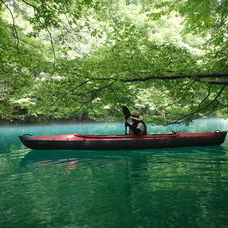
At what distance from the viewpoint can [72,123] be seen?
120 feet

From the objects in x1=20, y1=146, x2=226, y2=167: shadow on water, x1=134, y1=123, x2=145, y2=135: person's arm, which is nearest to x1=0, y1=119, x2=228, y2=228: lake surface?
x1=20, y1=146, x2=226, y2=167: shadow on water

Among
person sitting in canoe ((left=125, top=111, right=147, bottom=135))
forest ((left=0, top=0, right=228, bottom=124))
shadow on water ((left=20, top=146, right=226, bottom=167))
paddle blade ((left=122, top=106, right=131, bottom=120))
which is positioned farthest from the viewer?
person sitting in canoe ((left=125, top=111, right=147, bottom=135))

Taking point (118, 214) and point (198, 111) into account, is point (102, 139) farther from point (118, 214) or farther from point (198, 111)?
point (118, 214)

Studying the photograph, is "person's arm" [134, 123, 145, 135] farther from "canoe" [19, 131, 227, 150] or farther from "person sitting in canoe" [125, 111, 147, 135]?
"canoe" [19, 131, 227, 150]

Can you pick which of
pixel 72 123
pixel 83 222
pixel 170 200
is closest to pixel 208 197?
pixel 170 200

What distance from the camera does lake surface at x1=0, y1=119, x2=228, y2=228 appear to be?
428cm

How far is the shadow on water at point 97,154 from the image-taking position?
995 cm

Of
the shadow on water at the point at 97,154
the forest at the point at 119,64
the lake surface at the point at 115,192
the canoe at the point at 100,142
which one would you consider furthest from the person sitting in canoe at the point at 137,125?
the forest at the point at 119,64

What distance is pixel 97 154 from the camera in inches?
437

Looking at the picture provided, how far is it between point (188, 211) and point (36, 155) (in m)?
8.44

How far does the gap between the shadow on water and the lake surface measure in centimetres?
13

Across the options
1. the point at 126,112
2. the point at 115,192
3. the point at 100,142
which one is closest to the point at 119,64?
the point at 115,192

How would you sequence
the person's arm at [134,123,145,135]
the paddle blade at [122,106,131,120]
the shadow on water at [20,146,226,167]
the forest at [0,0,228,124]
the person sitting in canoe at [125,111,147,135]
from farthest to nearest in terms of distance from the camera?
the person's arm at [134,123,145,135] < the person sitting in canoe at [125,111,147,135] < the paddle blade at [122,106,131,120] < the shadow on water at [20,146,226,167] < the forest at [0,0,228,124]

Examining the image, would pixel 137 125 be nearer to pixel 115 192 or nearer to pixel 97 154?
pixel 97 154
